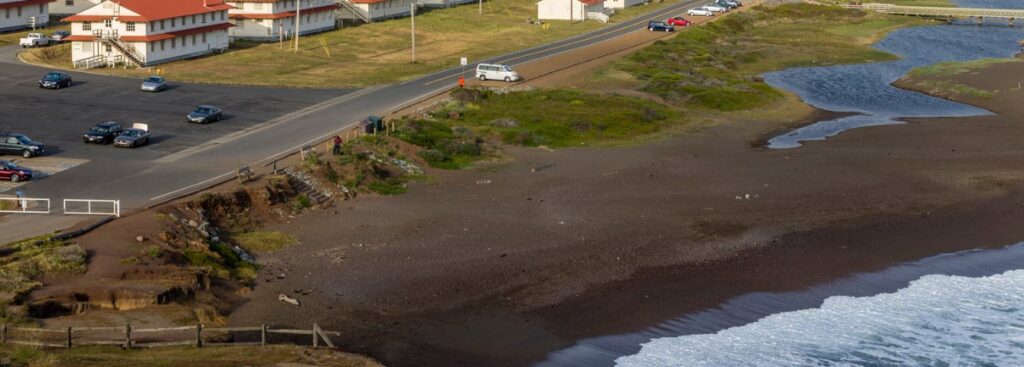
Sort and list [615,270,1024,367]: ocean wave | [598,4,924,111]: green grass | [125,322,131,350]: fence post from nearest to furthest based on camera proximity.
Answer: [125,322,131,350]: fence post, [615,270,1024,367]: ocean wave, [598,4,924,111]: green grass

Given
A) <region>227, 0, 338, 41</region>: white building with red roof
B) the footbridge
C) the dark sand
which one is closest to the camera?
the dark sand

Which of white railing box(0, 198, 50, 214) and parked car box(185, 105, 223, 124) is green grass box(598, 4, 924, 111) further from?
white railing box(0, 198, 50, 214)

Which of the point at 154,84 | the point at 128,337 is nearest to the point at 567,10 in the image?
the point at 154,84

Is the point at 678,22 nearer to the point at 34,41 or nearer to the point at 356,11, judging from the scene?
the point at 356,11

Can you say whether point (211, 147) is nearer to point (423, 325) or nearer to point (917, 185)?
point (423, 325)

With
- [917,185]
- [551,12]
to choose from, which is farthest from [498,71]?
[551,12]

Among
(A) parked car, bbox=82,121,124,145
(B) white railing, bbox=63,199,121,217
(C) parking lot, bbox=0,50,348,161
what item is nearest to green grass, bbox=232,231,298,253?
(B) white railing, bbox=63,199,121,217
